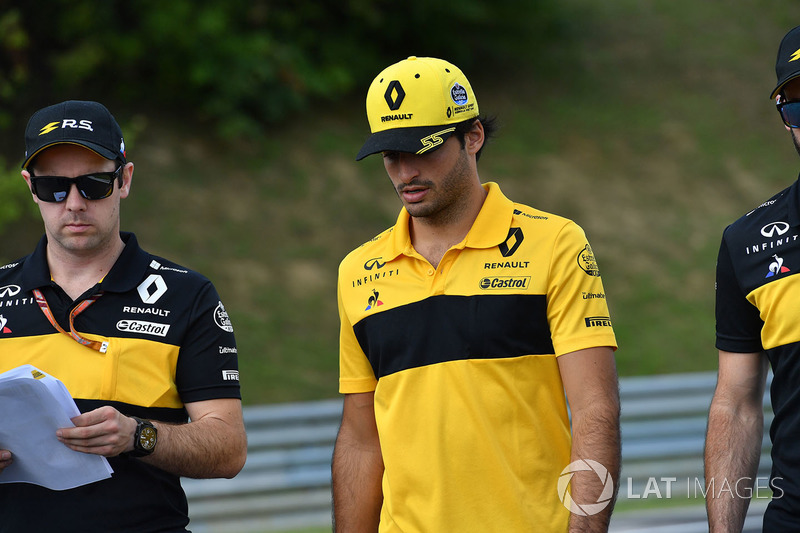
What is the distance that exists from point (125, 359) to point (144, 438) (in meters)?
0.34

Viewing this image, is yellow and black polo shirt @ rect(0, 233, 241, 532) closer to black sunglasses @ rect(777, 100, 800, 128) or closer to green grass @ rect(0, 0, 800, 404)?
black sunglasses @ rect(777, 100, 800, 128)

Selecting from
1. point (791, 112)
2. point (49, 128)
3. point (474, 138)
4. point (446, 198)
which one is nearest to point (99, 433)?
point (49, 128)

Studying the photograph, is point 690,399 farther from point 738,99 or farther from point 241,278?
point 738,99

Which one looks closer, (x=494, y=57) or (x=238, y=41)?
(x=238, y=41)

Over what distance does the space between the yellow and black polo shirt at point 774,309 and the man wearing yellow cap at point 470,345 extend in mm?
436

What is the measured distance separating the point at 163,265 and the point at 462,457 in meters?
1.35

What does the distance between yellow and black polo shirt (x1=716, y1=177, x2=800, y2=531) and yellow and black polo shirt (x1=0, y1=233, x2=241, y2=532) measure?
1767mm

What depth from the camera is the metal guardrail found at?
8570 millimetres

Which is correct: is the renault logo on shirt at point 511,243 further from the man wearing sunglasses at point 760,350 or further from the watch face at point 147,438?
the watch face at point 147,438

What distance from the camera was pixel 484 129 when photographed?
3961mm

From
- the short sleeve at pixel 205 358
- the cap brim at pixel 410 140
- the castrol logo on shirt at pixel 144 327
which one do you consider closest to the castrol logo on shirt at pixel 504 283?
the cap brim at pixel 410 140

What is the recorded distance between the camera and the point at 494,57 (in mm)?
20031

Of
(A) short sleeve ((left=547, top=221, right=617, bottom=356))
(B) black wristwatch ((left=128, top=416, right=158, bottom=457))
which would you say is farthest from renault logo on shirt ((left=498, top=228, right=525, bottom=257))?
(B) black wristwatch ((left=128, top=416, right=158, bottom=457))

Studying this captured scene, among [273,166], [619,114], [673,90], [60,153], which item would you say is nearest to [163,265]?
[60,153]
